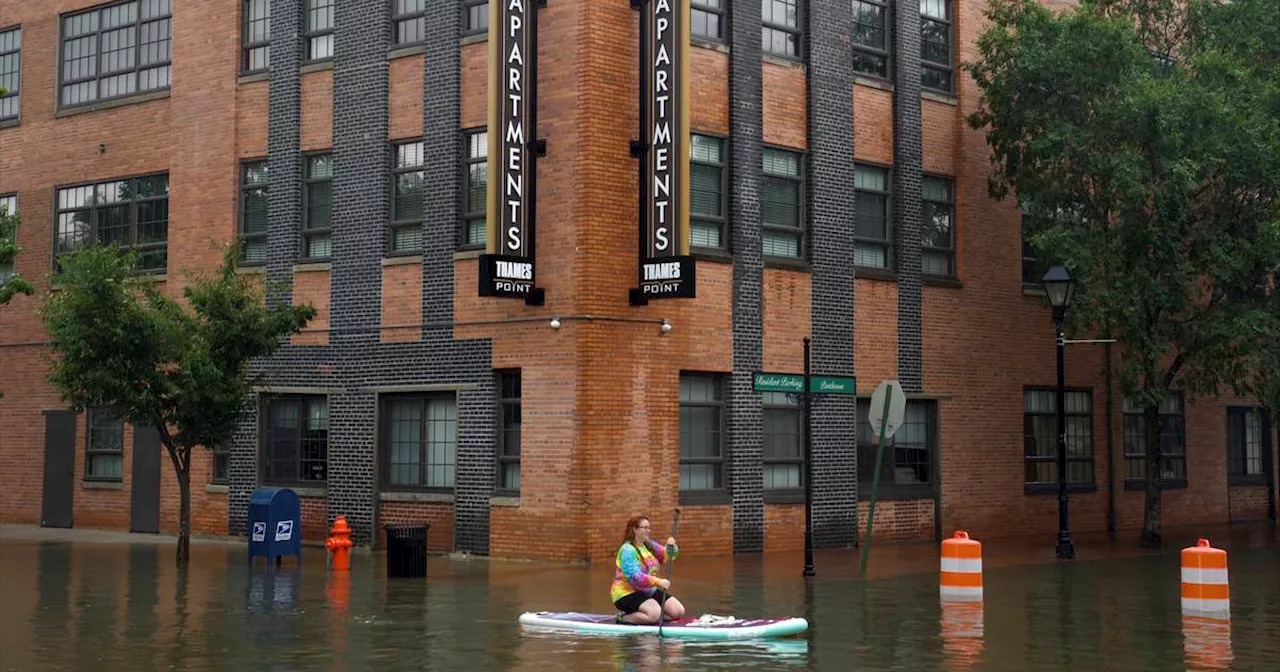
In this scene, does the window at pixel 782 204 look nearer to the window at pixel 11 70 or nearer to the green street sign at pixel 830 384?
the green street sign at pixel 830 384

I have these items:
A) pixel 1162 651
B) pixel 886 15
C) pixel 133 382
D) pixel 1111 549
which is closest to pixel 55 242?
pixel 133 382

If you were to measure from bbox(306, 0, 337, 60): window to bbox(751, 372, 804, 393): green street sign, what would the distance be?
386 inches

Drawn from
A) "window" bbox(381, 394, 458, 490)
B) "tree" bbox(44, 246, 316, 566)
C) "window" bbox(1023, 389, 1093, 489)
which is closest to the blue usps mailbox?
"tree" bbox(44, 246, 316, 566)

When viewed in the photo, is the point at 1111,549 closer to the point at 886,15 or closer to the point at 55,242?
the point at 886,15

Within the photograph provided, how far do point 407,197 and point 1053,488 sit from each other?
14.6 m

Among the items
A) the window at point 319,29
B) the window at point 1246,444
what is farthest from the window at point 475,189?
the window at point 1246,444

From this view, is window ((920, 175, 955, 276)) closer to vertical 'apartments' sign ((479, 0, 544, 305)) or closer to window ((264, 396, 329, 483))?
vertical 'apartments' sign ((479, 0, 544, 305))

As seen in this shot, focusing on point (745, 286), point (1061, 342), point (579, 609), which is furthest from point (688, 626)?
point (1061, 342)

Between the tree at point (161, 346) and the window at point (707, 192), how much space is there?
21.2ft

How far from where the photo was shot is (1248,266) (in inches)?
1068

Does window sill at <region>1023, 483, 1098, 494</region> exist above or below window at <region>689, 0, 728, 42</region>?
below

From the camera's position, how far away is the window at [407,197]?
1064 inches

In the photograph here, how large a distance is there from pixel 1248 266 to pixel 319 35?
16.8 metres

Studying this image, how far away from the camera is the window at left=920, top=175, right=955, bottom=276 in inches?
1195
